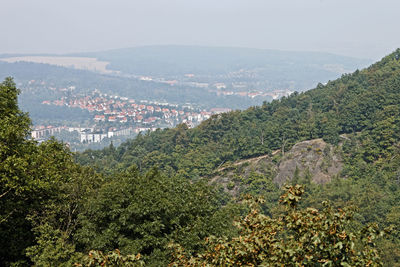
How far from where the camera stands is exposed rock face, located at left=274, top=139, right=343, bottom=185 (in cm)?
3209

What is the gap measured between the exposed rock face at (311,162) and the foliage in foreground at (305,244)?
2771 cm

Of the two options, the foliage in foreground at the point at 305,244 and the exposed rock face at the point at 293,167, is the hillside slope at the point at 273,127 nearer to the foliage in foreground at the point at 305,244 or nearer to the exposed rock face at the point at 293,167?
the exposed rock face at the point at 293,167

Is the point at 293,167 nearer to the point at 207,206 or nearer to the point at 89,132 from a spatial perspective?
the point at 207,206

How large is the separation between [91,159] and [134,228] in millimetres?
39983

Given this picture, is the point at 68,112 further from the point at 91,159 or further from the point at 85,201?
the point at 85,201

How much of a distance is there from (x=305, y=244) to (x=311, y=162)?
99.3 feet

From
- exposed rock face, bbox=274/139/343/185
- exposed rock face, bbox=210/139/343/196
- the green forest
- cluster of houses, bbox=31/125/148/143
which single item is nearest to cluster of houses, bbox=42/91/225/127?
cluster of houses, bbox=31/125/148/143

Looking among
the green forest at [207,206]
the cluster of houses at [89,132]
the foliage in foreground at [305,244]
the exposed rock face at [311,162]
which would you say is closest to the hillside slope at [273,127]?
the green forest at [207,206]

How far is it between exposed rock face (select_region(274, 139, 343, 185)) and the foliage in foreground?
27707 millimetres

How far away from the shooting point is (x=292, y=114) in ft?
145

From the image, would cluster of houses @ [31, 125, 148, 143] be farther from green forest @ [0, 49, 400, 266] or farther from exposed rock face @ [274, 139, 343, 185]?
green forest @ [0, 49, 400, 266]

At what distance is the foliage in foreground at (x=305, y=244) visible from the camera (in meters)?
4.09

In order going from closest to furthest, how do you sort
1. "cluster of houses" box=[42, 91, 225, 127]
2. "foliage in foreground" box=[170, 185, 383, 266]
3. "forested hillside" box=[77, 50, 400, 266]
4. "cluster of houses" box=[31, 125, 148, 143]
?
"foliage in foreground" box=[170, 185, 383, 266] < "forested hillside" box=[77, 50, 400, 266] < "cluster of houses" box=[31, 125, 148, 143] < "cluster of houses" box=[42, 91, 225, 127]

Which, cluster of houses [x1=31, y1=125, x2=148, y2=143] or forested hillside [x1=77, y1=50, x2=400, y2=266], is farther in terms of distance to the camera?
cluster of houses [x1=31, y1=125, x2=148, y2=143]
